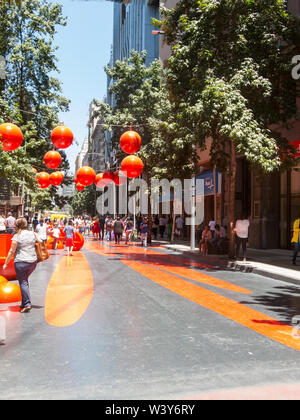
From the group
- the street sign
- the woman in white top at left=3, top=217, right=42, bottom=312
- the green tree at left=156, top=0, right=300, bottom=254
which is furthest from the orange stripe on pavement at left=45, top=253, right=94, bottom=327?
the street sign

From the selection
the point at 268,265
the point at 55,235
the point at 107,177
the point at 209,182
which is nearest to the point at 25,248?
the point at 268,265

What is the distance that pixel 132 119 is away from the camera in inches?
1243

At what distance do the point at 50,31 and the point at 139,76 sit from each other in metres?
7.16

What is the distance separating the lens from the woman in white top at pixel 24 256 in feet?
26.5

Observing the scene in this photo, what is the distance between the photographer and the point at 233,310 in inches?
327

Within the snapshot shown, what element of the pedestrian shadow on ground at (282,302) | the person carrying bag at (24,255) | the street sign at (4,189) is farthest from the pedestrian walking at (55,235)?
the person carrying bag at (24,255)

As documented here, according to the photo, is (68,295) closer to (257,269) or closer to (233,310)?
(233,310)

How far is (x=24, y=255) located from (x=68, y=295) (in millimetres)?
1983

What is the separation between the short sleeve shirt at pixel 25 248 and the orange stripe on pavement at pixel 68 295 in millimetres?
1011

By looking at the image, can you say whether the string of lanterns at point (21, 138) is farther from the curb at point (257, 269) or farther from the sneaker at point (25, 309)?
the curb at point (257, 269)

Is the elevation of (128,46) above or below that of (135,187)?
above
